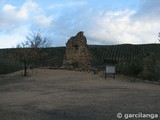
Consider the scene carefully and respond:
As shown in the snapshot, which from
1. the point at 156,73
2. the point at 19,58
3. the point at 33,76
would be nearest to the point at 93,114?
the point at 156,73

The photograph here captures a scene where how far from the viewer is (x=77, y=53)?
38.2 m

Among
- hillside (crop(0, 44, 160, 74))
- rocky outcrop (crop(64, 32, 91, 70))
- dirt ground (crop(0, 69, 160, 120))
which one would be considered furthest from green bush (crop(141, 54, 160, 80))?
dirt ground (crop(0, 69, 160, 120))

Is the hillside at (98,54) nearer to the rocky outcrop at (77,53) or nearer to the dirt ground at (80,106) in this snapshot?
the rocky outcrop at (77,53)

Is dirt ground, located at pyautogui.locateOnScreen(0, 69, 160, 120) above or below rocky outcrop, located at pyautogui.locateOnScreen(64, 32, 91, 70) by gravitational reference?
below

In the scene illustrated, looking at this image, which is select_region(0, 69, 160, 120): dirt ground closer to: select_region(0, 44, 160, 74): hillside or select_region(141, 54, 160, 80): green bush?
select_region(141, 54, 160, 80): green bush

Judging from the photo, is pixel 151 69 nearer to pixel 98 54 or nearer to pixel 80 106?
pixel 80 106

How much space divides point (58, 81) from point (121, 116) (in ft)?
49.8

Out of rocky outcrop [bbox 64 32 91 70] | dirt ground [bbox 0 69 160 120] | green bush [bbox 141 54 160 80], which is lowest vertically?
dirt ground [bbox 0 69 160 120]

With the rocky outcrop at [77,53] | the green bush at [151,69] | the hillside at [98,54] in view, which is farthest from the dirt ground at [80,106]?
the hillside at [98,54]

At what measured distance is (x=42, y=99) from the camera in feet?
59.7

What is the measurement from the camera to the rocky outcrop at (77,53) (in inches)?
1494

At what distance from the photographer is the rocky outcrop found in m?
37.9

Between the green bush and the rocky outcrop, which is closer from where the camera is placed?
the green bush

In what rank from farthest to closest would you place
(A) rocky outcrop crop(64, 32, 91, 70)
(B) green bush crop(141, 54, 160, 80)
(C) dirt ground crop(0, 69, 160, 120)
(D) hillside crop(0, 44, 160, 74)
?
(D) hillside crop(0, 44, 160, 74) → (A) rocky outcrop crop(64, 32, 91, 70) → (B) green bush crop(141, 54, 160, 80) → (C) dirt ground crop(0, 69, 160, 120)
